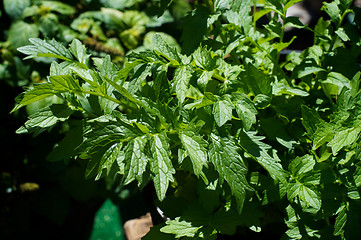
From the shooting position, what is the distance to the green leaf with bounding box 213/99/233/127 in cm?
87

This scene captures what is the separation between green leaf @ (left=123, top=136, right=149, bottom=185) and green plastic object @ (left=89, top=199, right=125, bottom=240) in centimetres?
167

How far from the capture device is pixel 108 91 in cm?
98

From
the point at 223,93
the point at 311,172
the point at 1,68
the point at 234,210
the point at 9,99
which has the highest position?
the point at 223,93

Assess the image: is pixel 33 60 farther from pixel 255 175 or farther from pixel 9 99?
pixel 255 175

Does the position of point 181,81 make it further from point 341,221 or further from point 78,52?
point 341,221

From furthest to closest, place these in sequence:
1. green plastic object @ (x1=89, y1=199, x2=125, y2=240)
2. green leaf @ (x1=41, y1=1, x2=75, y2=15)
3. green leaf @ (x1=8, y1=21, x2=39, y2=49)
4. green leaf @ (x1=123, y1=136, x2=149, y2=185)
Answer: green plastic object @ (x1=89, y1=199, x2=125, y2=240) → green leaf @ (x1=41, y1=1, x2=75, y2=15) → green leaf @ (x1=8, y1=21, x2=39, y2=49) → green leaf @ (x1=123, y1=136, x2=149, y2=185)

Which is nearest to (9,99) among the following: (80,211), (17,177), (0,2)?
(17,177)

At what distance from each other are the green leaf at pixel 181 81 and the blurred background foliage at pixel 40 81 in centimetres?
121

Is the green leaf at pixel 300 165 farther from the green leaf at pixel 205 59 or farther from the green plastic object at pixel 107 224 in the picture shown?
the green plastic object at pixel 107 224

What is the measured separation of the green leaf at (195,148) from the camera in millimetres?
813

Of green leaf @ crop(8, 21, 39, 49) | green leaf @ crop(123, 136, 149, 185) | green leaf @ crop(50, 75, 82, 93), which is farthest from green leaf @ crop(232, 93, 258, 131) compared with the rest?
→ green leaf @ crop(8, 21, 39, 49)

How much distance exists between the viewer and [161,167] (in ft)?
2.66

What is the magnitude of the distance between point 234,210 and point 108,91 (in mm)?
439

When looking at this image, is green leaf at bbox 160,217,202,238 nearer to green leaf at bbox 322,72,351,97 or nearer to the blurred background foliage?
green leaf at bbox 322,72,351,97
